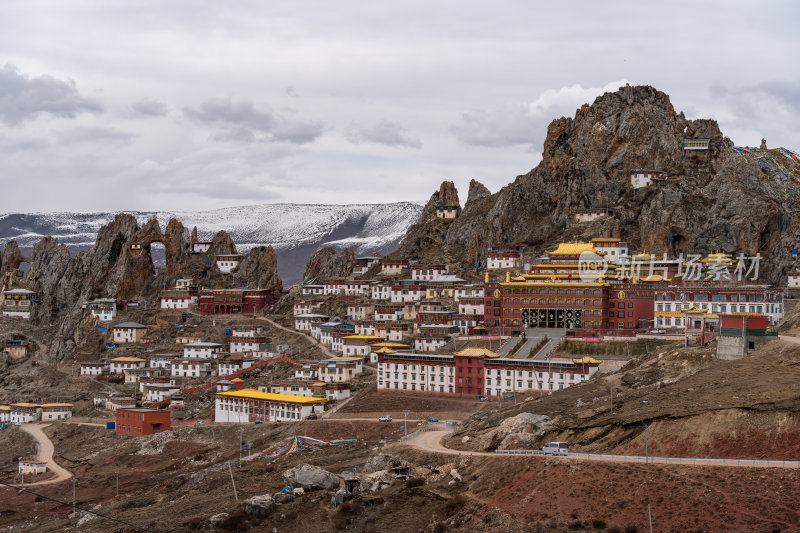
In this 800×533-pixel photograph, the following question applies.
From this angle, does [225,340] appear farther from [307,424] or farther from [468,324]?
[307,424]

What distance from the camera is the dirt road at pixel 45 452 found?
114 metres

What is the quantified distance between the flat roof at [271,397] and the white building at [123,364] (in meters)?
41.0

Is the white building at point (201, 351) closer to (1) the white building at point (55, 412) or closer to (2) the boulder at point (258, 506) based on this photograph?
(1) the white building at point (55, 412)

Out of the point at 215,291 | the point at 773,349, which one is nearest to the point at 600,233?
the point at 215,291

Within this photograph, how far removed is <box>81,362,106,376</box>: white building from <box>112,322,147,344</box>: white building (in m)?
12.7

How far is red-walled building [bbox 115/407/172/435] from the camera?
424 feet

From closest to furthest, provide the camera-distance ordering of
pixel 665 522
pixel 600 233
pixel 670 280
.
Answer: pixel 665 522 < pixel 670 280 < pixel 600 233

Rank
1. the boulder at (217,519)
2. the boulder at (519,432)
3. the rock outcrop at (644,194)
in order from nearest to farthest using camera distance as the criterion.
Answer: the boulder at (217,519) < the boulder at (519,432) < the rock outcrop at (644,194)

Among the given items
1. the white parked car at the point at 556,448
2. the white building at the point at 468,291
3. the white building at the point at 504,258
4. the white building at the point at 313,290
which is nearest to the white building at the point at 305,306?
the white building at the point at 313,290

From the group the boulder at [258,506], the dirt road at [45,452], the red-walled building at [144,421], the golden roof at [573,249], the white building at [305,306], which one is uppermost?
the golden roof at [573,249]

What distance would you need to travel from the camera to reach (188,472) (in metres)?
105

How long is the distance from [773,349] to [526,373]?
3849 centimetres

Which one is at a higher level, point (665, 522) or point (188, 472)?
point (665, 522)

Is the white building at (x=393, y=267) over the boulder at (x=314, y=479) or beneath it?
over
